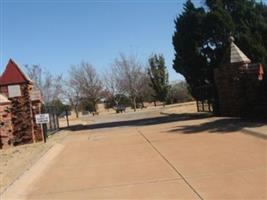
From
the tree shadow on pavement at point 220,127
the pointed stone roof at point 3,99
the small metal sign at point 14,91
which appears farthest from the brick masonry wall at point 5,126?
the tree shadow on pavement at point 220,127

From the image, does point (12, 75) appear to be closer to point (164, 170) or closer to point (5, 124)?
point (5, 124)

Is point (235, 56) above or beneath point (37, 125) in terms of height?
above

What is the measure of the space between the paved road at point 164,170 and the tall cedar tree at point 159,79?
50260 mm

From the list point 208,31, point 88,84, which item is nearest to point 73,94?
point 88,84

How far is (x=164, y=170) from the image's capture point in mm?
10586

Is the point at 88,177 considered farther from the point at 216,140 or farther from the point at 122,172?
the point at 216,140

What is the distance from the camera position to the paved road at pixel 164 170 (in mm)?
8469

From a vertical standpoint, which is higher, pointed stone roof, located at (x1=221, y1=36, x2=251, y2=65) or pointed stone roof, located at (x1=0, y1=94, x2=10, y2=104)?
pointed stone roof, located at (x1=221, y1=36, x2=251, y2=65)

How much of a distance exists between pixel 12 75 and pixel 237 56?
31.3 ft

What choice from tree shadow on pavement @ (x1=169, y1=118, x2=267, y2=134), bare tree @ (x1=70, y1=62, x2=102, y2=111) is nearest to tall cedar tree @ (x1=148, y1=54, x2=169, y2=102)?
bare tree @ (x1=70, y1=62, x2=102, y2=111)

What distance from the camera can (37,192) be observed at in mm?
9500

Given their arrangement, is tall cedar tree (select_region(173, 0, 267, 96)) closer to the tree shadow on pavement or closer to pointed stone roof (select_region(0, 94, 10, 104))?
the tree shadow on pavement

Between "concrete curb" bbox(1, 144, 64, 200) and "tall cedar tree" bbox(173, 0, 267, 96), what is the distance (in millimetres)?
12491

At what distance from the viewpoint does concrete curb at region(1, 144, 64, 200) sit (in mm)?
9359
